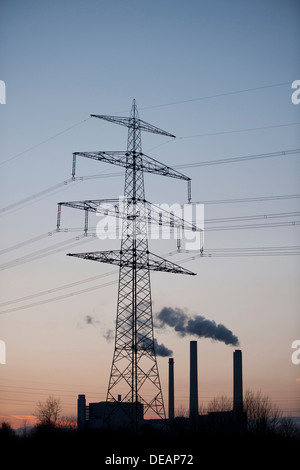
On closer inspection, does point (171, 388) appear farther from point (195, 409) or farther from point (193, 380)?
point (195, 409)

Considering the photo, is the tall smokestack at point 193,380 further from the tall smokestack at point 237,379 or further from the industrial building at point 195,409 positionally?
the tall smokestack at point 237,379

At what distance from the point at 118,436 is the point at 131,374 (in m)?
9.29

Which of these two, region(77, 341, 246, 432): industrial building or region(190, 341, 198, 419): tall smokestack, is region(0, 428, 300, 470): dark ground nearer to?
region(77, 341, 246, 432): industrial building

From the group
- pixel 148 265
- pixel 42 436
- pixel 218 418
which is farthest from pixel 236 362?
pixel 148 265

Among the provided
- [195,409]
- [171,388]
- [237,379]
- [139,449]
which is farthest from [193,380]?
[139,449]

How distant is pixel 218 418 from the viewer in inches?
3142

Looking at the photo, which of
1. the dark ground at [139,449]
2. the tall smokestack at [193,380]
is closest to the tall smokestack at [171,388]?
the tall smokestack at [193,380]

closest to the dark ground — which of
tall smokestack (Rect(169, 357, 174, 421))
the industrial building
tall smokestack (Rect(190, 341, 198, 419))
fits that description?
the industrial building

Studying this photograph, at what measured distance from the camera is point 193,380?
8262 centimetres

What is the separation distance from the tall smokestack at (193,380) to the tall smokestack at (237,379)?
4698 millimetres
